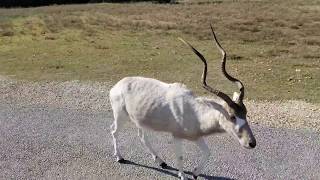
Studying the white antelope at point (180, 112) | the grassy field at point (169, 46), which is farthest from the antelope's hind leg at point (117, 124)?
the grassy field at point (169, 46)

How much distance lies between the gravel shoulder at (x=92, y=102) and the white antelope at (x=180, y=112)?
4615mm

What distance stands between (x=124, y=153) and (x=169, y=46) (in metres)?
15.7

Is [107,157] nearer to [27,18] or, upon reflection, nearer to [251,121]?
[251,121]

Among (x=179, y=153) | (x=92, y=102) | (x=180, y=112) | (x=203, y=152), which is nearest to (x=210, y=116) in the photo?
(x=180, y=112)

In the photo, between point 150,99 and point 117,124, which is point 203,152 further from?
point 117,124

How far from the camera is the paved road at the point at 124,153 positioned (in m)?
11.1

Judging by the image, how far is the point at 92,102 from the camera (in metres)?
16.7

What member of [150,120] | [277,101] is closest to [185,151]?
[150,120]

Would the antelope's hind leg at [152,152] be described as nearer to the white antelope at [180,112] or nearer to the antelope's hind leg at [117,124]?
the white antelope at [180,112]

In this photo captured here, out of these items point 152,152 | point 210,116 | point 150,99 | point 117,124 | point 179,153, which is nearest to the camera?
point 210,116

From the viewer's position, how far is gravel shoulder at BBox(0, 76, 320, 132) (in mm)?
14734

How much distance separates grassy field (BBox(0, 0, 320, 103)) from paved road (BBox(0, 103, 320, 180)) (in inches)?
181

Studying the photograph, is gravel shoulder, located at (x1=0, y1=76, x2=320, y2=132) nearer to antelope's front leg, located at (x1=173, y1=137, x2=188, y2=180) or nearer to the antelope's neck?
antelope's front leg, located at (x1=173, y1=137, x2=188, y2=180)

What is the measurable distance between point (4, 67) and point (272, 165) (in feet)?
47.9
